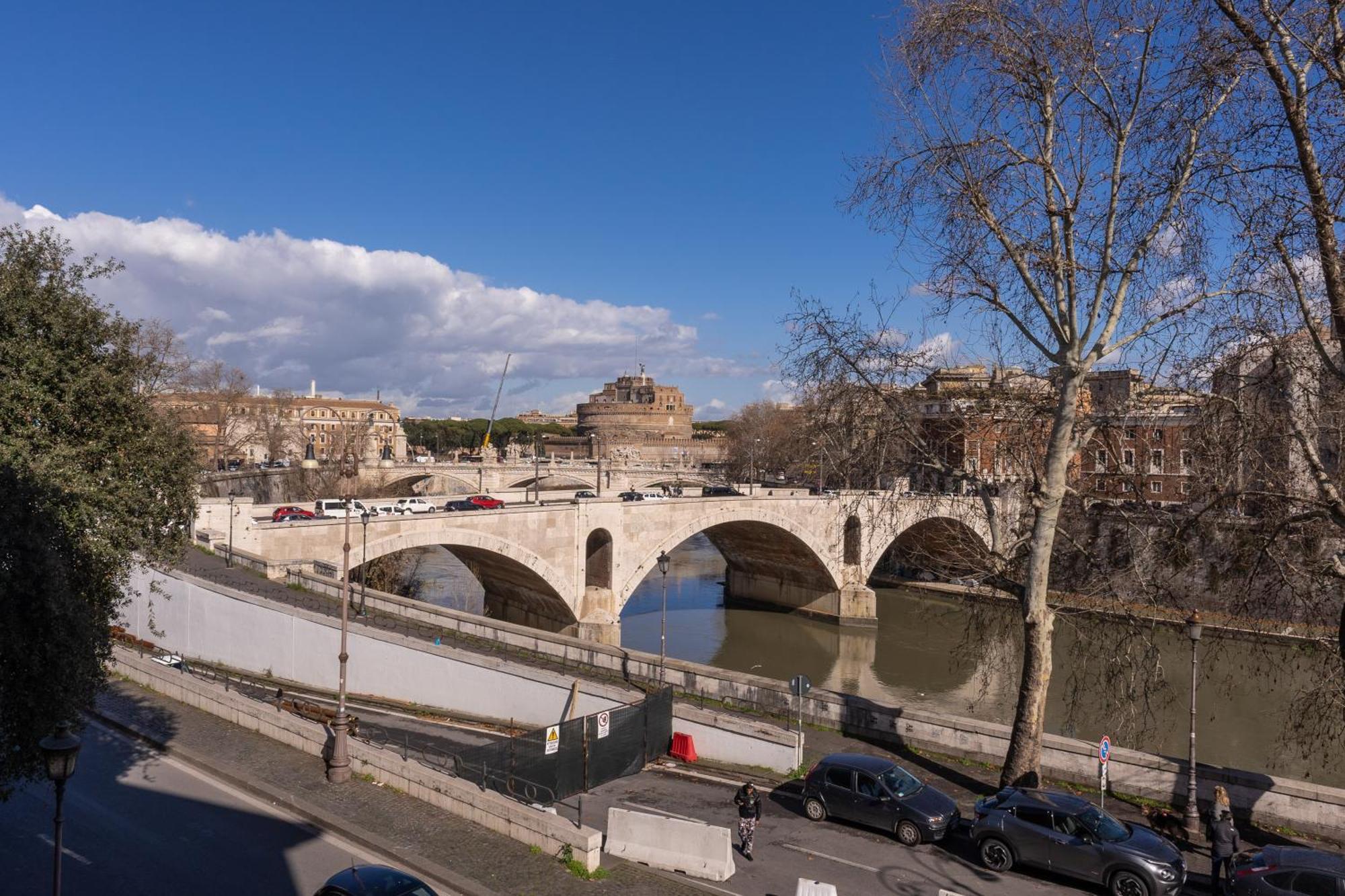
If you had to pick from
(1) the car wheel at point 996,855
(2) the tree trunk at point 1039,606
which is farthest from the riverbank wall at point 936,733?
(1) the car wheel at point 996,855

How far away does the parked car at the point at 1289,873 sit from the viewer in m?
7.53

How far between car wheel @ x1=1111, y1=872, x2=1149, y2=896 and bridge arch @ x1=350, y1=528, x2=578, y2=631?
20042 mm

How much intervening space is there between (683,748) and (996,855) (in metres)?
5.55

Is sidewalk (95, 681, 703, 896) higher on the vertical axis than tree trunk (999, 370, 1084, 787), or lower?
lower

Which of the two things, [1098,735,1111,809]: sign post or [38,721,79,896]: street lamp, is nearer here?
[38,721,79,896]: street lamp

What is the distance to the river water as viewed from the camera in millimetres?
15039

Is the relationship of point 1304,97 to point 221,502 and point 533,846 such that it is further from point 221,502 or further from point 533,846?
point 221,502

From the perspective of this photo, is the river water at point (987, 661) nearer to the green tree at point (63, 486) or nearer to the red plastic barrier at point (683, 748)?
the red plastic barrier at point (683, 748)

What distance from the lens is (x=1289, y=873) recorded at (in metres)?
7.72

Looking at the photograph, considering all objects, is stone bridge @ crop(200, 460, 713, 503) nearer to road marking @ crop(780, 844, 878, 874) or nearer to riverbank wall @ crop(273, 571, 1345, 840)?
riverbank wall @ crop(273, 571, 1345, 840)

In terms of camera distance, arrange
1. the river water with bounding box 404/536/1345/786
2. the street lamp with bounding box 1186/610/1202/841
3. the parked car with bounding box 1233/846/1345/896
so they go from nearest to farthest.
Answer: the parked car with bounding box 1233/846/1345/896 → the street lamp with bounding box 1186/610/1202/841 → the river water with bounding box 404/536/1345/786

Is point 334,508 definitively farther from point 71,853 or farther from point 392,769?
point 71,853

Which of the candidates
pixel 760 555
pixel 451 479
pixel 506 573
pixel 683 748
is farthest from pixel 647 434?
pixel 683 748

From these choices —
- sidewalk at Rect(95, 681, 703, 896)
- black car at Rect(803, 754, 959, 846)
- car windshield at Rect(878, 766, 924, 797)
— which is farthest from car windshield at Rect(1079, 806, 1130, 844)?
sidewalk at Rect(95, 681, 703, 896)
